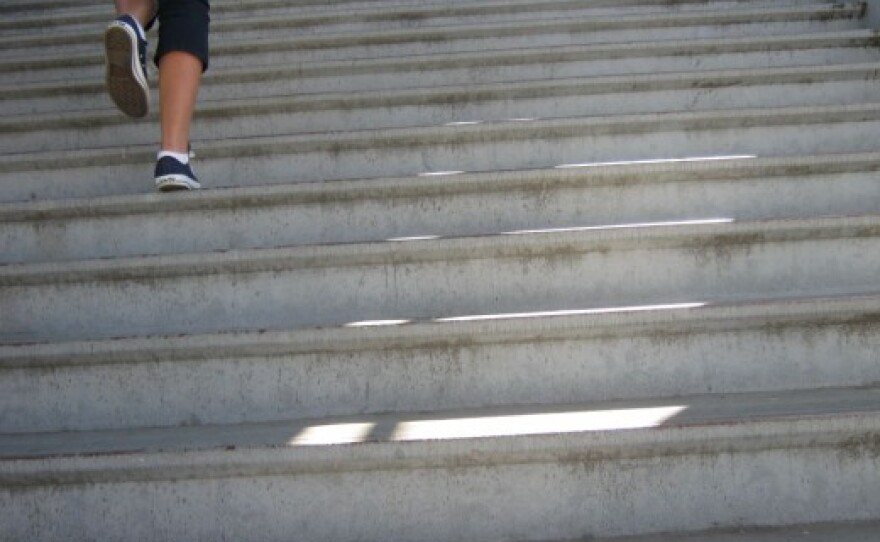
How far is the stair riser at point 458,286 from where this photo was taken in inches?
99.3

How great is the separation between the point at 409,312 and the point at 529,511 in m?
0.71

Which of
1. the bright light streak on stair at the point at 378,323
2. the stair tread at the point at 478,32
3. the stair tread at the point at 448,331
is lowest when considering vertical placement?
the stair tread at the point at 448,331

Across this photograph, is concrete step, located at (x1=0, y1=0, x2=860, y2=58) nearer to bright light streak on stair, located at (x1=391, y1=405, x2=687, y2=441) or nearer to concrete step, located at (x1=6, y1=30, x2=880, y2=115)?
concrete step, located at (x1=6, y1=30, x2=880, y2=115)

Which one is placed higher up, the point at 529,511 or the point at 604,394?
the point at 604,394

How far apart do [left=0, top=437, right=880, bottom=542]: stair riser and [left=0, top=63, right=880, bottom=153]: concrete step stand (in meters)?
1.73

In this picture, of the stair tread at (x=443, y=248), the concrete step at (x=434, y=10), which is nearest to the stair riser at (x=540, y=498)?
the stair tread at (x=443, y=248)

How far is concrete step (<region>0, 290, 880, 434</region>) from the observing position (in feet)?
7.47

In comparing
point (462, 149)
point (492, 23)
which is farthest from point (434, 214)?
point (492, 23)

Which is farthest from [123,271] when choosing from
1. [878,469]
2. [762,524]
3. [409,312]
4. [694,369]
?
[878,469]

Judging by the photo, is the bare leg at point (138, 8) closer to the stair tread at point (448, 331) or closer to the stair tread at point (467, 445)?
the stair tread at point (448, 331)

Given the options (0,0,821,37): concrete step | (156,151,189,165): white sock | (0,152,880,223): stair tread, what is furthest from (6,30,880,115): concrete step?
(0,152,880,223): stair tread

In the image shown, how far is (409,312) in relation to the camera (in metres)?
2.54

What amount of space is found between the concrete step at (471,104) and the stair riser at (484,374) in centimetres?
137

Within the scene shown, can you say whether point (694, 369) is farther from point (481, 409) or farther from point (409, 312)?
point (409, 312)
